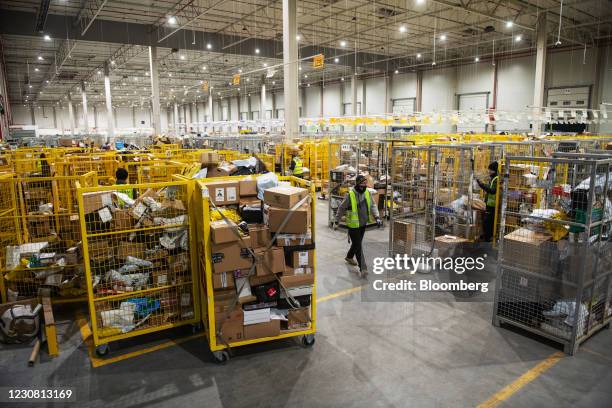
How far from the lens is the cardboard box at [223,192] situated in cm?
490

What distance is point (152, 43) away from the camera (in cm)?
2245

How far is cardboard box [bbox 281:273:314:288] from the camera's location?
479cm

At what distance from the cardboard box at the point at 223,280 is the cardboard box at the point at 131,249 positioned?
132 cm

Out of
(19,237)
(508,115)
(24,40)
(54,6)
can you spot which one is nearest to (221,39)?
(54,6)

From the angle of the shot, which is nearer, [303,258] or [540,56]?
[303,258]

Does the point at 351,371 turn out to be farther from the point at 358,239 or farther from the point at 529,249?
the point at 358,239

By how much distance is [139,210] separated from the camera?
5258 millimetres

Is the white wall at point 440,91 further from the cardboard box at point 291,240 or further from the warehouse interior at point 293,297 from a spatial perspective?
the cardboard box at point 291,240

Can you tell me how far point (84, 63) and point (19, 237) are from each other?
3071 cm

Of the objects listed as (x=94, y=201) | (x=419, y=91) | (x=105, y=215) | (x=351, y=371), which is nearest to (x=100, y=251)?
(x=105, y=215)

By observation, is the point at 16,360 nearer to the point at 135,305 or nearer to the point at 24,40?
the point at 135,305

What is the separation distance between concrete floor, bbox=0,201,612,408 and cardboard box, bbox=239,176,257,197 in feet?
6.31

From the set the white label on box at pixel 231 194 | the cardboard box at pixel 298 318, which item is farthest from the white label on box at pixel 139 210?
the cardboard box at pixel 298 318

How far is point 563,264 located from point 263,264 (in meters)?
3.78
